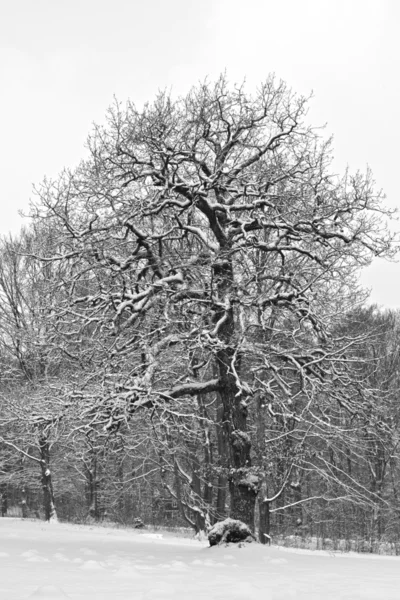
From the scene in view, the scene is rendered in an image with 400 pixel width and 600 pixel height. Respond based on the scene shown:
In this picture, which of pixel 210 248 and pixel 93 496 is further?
pixel 93 496

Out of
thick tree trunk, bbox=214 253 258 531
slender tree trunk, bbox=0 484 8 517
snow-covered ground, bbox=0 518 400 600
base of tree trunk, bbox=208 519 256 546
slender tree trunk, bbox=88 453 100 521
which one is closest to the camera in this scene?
snow-covered ground, bbox=0 518 400 600

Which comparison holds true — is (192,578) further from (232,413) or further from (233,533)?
(232,413)

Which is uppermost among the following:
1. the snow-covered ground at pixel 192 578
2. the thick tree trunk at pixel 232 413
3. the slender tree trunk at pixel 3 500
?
the thick tree trunk at pixel 232 413

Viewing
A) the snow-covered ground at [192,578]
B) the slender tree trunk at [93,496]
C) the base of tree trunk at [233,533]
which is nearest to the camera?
the snow-covered ground at [192,578]

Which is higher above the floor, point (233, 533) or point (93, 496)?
point (233, 533)

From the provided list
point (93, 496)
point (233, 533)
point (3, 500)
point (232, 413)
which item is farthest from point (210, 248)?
point (3, 500)

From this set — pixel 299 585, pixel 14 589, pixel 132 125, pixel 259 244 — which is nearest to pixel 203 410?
pixel 259 244

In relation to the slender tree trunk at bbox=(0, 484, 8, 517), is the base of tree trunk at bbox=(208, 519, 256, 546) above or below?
above

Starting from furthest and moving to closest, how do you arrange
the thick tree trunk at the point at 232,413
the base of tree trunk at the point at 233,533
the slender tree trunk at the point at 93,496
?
the slender tree trunk at the point at 93,496
the thick tree trunk at the point at 232,413
the base of tree trunk at the point at 233,533

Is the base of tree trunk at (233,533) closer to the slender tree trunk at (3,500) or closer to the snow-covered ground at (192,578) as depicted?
the snow-covered ground at (192,578)

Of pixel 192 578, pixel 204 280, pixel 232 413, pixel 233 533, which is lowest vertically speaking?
pixel 192 578

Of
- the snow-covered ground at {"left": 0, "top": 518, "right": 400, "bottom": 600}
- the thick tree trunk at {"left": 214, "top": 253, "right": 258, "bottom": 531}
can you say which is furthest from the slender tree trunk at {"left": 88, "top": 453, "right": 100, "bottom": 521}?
the snow-covered ground at {"left": 0, "top": 518, "right": 400, "bottom": 600}

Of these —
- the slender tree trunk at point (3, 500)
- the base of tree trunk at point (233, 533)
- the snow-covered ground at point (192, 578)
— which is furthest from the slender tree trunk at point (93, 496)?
the snow-covered ground at point (192, 578)

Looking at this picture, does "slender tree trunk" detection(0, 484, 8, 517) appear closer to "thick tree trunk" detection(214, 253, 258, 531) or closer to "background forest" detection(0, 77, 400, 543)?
"background forest" detection(0, 77, 400, 543)
